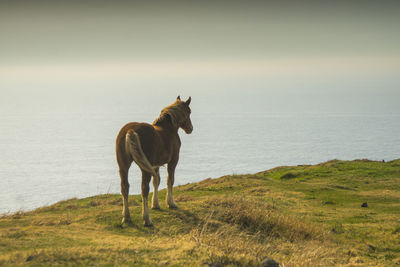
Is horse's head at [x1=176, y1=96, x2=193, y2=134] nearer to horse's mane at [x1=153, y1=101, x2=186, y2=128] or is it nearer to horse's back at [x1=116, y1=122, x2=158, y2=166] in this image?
horse's mane at [x1=153, y1=101, x2=186, y2=128]

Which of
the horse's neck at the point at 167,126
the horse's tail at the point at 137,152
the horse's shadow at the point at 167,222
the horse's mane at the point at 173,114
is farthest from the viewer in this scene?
the horse's mane at the point at 173,114

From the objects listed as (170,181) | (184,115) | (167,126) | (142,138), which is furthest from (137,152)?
(184,115)

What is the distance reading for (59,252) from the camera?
8703 millimetres

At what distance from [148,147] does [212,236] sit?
11.2 feet

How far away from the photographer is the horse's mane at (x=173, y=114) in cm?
1386

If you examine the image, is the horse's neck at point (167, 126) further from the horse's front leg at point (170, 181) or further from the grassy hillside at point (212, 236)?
the grassy hillside at point (212, 236)

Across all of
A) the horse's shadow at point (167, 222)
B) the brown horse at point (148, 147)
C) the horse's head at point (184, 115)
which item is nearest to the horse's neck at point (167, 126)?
the brown horse at point (148, 147)

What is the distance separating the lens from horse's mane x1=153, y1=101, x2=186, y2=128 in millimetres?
13859

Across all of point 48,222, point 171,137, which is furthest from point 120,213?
point 171,137

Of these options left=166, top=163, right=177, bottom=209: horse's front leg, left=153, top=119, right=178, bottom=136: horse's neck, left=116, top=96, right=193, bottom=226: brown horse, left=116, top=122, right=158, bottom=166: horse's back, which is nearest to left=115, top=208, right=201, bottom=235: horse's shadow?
left=116, top=96, right=193, bottom=226: brown horse

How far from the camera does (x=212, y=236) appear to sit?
11.0 m

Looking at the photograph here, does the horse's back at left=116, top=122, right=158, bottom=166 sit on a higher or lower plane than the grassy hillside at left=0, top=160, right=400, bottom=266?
higher

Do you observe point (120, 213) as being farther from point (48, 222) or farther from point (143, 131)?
point (143, 131)

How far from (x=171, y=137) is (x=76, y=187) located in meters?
86.2
